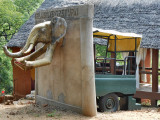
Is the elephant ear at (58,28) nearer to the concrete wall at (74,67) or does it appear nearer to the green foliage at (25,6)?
the concrete wall at (74,67)

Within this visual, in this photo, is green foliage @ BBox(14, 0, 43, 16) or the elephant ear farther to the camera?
green foliage @ BBox(14, 0, 43, 16)

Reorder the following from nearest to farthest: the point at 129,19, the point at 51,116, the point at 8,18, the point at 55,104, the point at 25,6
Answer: the point at 51,116, the point at 55,104, the point at 129,19, the point at 8,18, the point at 25,6

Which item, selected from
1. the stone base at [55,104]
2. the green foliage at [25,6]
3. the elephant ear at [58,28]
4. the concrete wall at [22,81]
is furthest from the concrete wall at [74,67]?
the green foliage at [25,6]

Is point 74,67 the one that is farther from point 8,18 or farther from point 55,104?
point 8,18

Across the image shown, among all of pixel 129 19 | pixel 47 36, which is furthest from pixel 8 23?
pixel 47 36

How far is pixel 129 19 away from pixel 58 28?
7.01m

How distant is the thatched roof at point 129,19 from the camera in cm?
1252

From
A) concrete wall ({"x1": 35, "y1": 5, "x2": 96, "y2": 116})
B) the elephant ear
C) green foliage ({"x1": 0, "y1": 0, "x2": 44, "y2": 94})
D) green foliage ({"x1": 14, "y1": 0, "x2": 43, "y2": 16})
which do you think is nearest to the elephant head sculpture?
the elephant ear

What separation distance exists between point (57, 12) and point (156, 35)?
595 centimetres

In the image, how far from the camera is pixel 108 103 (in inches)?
328

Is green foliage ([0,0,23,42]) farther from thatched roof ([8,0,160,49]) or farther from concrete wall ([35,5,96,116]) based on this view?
concrete wall ([35,5,96,116])

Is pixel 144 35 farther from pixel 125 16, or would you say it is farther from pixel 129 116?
pixel 129 116

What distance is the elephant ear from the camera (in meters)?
7.30

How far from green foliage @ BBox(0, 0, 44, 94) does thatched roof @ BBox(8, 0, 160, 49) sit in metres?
1.22
